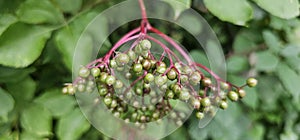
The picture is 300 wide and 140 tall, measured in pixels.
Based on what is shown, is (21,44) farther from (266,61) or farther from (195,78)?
(266,61)

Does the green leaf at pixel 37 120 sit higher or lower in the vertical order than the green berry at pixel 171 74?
lower

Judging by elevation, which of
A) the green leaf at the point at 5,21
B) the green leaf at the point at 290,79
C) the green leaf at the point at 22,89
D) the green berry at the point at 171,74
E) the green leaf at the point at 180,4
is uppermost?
the green leaf at the point at 5,21

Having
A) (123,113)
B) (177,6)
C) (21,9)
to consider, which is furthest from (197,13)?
(21,9)

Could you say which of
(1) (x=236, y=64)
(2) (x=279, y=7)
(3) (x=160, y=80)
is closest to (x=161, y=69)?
(3) (x=160, y=80)

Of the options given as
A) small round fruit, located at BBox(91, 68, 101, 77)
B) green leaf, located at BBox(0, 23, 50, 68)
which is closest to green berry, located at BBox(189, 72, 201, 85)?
small round fruit, located at BBox(91, 68, 101, 77)

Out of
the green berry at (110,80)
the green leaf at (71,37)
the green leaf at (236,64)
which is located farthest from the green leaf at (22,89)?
the green leaf at (236,64)

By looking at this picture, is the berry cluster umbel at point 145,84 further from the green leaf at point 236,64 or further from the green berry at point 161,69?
the green leaf at point 236,64

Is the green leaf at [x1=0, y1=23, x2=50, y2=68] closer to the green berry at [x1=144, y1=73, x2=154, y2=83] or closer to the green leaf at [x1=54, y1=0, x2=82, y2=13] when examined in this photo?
the green leaf at [x1=54, y1=0, x2=82, y2=13]
